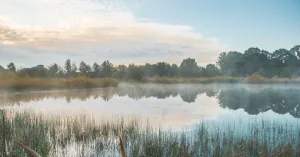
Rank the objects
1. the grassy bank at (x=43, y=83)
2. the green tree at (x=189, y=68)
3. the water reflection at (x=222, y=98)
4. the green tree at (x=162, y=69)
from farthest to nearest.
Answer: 1. the green tree at (x=162, y=69)
2. the green tree at (x=189, y=68)
3. the grassy bank at (x=43, y=83)
4. the water reflection at (x=222, y=98)

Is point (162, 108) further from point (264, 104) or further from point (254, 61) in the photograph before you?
point (254, 61)

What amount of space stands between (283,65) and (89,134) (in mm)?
46483

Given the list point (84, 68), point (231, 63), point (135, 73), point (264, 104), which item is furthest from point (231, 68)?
point (264, 104)

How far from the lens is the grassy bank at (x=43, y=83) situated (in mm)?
21188

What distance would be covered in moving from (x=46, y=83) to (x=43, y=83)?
1.13 ft

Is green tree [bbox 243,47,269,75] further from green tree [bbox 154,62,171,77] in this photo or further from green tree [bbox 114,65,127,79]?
green tree [bbox 114,65,127,79]

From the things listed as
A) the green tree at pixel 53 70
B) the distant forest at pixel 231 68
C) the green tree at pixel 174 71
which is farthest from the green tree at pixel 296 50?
the green tree at pixel 53 70

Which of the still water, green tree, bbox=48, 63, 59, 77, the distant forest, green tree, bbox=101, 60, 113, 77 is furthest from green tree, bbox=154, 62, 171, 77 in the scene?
the still water

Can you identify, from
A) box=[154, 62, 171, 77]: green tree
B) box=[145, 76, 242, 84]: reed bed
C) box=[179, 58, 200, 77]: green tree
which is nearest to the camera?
box=[145, 76, 242, 84]: reed bed

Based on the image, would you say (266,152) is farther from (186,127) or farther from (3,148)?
(3,148)

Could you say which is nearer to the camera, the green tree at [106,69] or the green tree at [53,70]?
the green tree at [53,70]

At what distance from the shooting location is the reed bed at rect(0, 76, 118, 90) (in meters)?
21.2

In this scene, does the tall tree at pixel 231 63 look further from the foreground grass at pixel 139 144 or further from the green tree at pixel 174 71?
the foreground grass at pixel 139 144

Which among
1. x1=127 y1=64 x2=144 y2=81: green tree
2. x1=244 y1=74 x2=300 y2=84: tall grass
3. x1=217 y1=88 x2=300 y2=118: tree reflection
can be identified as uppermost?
x1=127 y1=64 x2=144 y2=81: green tree
